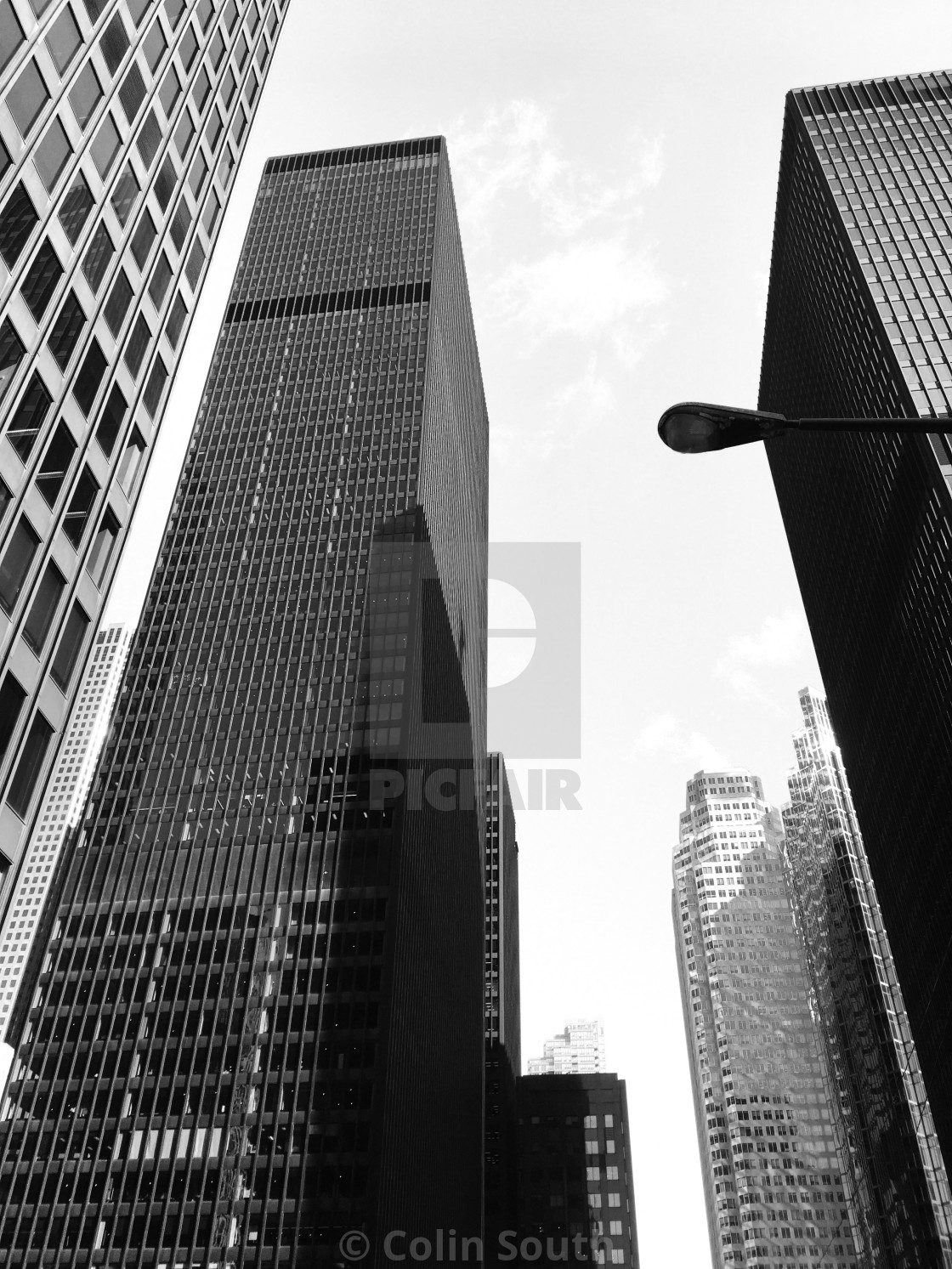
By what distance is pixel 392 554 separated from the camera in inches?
4547

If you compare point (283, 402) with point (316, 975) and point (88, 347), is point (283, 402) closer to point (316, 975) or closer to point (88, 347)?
point (316, 975)

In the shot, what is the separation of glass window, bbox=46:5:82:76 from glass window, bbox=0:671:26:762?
60.2ft

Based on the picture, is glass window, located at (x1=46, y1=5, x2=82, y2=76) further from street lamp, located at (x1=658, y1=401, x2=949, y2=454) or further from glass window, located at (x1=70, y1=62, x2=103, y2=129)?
street lamp, located at (x1=658, y1=401, x2=949, y2=454)

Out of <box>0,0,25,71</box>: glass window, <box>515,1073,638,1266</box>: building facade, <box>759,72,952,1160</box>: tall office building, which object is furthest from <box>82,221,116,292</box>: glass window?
<box>515,1073,638,1266</box>: building facade

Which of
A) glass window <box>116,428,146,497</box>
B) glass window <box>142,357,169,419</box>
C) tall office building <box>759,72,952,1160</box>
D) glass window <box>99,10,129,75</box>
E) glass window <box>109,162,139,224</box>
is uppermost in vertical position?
tall office building <box>759,72,952,1160</box>

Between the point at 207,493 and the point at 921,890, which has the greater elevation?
the point at 207,493

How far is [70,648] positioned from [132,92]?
19838mm

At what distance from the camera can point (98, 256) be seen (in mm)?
35688

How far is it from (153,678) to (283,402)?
41.3m

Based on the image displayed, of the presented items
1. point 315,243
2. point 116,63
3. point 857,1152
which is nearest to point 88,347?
point 116,63

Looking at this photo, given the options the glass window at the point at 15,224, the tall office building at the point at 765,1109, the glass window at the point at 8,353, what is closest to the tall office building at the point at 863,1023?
the tall office building at the point at 765,1109

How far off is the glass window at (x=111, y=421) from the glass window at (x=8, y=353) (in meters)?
5.78

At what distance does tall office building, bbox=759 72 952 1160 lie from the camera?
78.8 meters

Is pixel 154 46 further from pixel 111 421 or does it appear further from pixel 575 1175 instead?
pixel 575 1175
